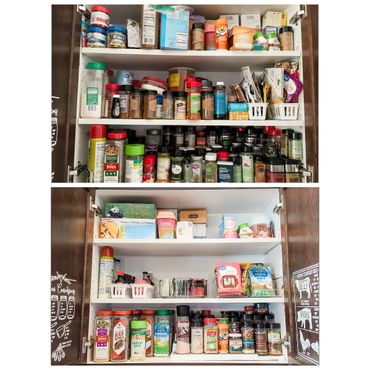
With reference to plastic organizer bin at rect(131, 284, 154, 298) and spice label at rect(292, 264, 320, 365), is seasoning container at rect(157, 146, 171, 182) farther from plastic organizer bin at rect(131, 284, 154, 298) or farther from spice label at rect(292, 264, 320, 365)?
spice label at rect(292, 264, 320, 365)

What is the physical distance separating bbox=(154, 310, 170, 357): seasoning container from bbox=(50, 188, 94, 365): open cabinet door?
30 cm

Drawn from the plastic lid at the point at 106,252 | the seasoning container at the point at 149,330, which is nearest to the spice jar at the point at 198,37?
the plastic lid at the point at 106,252

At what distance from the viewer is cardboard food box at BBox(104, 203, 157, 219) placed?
1.96m

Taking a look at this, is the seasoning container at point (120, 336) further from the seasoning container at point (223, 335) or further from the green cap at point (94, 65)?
the green cap at point (94, 65)

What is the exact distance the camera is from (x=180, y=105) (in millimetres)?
1911

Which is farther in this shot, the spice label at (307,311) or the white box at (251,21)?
the white box at (251,21)

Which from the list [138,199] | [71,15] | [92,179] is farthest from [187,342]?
[71,15]

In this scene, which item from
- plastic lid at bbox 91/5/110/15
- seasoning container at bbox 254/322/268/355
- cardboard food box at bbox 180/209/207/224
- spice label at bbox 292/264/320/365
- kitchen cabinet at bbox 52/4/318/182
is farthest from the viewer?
cardboard food box at bbox 180/209/207/224

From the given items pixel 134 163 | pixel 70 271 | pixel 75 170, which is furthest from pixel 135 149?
pixel 70 271

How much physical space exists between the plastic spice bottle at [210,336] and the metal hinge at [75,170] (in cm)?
84

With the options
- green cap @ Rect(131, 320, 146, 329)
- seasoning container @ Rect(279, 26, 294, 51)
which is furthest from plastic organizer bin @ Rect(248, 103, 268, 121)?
green cap @ Rect(131, 320, 146, 329)

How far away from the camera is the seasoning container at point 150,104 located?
1.90 metres

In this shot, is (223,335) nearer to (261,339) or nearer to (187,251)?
(261,339)

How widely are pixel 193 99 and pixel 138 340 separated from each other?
41.6 inches
